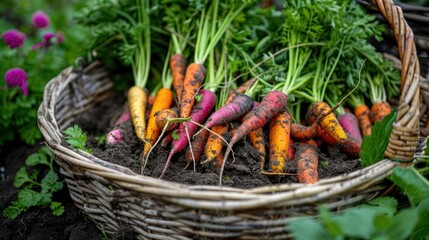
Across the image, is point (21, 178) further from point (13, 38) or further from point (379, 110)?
point (379, 110)

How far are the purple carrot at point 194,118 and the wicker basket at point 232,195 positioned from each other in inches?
8.8

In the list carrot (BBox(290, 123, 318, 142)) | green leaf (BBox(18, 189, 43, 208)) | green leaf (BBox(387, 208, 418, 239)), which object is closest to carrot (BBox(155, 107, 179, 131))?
carrot (BBox(290, 123, 318, 142))

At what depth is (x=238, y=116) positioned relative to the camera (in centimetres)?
202

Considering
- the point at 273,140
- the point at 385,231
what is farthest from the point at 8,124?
the point at 385,231

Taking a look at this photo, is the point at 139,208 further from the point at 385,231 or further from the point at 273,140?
the point at 385,231

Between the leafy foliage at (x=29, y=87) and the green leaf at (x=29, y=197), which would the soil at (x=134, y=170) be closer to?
the green leaf at (x=29, y=197)

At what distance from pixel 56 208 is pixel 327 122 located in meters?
1.26

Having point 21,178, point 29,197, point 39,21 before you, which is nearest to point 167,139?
point 29,197

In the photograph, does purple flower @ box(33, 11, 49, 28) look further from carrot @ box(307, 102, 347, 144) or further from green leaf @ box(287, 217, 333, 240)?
green leaf @ box(287, 217, 333, 240)

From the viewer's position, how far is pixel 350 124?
7.17 ft

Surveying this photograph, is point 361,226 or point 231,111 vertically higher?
point 361,226

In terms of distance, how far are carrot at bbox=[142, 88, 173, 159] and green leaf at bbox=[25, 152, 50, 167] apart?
59 cm

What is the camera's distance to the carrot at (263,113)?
1915 mm

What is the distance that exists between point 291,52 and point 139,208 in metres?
1.10
